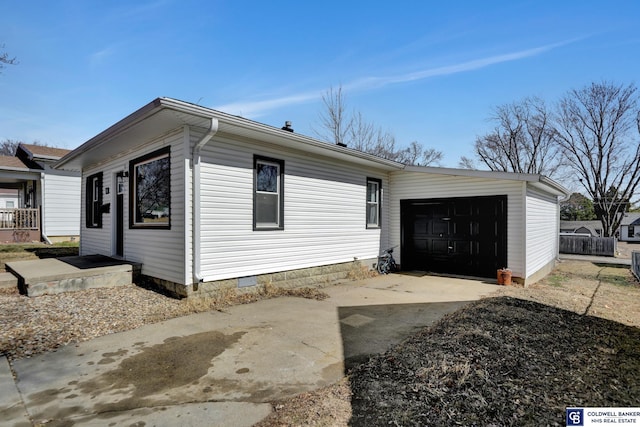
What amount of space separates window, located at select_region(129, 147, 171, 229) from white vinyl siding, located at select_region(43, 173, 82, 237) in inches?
359

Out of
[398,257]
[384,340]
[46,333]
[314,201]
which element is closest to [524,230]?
[398,257]

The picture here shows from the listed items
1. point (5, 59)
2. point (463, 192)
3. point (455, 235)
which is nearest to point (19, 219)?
point (5, 59)

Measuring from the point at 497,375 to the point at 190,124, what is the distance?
5505mm

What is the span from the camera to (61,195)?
13.5 meters

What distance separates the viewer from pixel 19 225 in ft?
43.1

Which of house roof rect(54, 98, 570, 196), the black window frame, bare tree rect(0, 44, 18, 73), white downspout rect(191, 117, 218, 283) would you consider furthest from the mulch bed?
bare tree rect(0, 44, 18, 73)

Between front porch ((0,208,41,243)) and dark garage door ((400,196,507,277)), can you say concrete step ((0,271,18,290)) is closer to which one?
front porch ((0,208,41,243))

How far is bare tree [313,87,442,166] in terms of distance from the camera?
758 inches

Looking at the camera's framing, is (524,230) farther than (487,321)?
Yes

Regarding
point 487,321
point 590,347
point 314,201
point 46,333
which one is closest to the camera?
point 590,347

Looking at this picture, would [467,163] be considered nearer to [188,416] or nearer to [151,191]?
[151,191]

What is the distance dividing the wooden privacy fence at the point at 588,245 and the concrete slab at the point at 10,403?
84.6 ft

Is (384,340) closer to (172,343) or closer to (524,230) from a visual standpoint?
(172,343)

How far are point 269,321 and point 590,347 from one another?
412 centimetres
